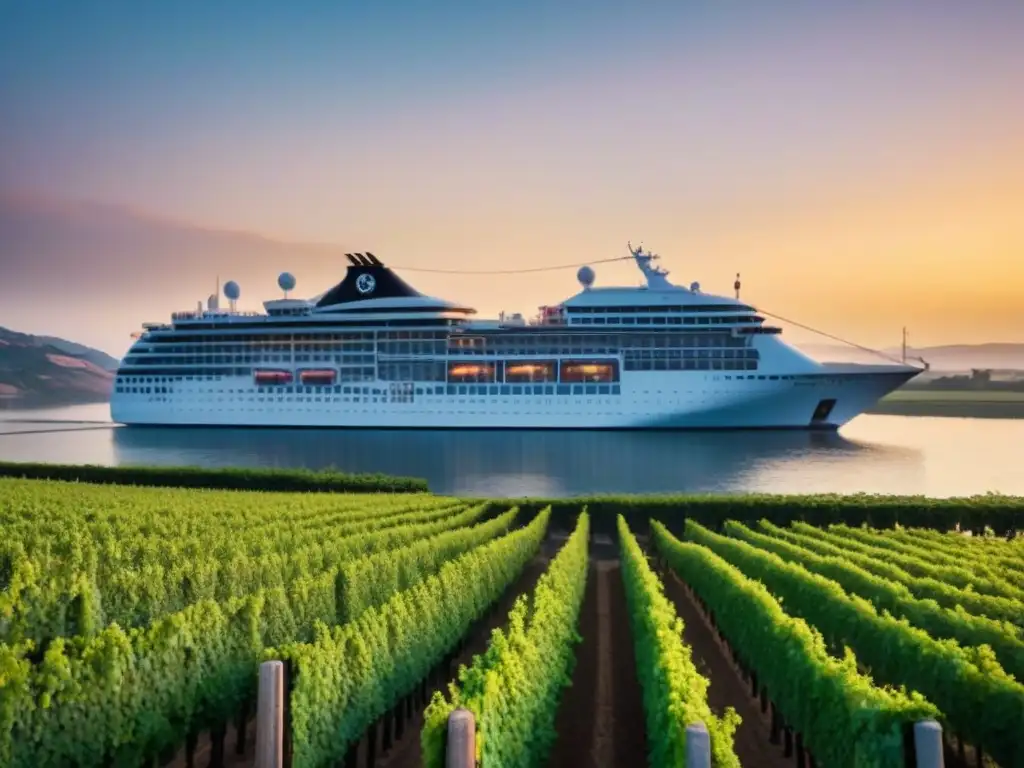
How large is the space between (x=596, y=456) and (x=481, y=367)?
2156cm

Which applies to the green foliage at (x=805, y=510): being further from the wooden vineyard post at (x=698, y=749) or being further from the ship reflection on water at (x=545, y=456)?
the wooden vineyard post at (x=698, y=749)

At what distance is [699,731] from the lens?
3.97 m

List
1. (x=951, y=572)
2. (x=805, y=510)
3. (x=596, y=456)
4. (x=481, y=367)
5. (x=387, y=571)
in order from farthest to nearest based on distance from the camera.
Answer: (x=481, y=367) → (x=596, y=456) → (x=805, y=510) → (x=951, y=572) → (x=387, y=571)

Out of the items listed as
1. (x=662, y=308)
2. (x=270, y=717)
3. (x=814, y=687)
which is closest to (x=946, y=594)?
(x=814, y=687)

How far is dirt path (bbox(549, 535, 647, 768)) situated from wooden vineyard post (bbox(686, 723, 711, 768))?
316cm

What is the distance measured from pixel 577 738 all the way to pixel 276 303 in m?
67.3

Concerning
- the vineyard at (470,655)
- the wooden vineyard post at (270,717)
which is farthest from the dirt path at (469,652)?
the wooden vineyard post at (270,717)

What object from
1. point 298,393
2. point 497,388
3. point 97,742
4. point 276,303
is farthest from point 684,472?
point 276,303

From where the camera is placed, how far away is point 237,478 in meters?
27.1

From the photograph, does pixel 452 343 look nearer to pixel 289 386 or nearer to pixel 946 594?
pixel 289 386

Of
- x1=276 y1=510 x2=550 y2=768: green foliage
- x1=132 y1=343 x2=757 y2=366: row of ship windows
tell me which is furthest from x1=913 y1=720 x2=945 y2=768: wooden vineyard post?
x1=132 y1=343 x2=757 y2=366: row of ship windows

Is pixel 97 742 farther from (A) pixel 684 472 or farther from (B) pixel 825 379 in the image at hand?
(B) pixel 825 379

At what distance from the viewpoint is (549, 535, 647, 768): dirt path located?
23.0ft

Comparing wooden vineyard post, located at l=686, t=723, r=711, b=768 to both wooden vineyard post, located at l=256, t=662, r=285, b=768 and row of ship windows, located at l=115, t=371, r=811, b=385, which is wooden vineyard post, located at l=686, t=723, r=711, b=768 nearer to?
wooden vineyard post, located at l=256, t=662, r=285, b=768
